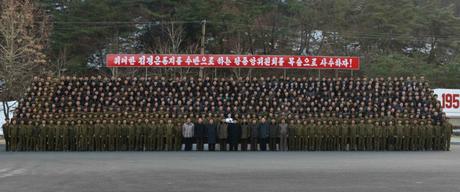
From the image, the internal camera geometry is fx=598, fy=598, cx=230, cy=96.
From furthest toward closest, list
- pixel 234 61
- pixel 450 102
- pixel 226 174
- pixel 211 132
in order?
1. pixel 450 102
2. pixel 234 61
3. pixel 211 132
4. pixel 226 174

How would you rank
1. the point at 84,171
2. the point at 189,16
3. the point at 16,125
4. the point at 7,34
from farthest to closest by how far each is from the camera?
the point at 189,16, the point at 7,34, the point at 16,125, the point at 84,171

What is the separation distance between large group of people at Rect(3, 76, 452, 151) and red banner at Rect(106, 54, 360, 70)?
1.03 m

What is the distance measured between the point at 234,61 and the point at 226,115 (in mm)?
2961

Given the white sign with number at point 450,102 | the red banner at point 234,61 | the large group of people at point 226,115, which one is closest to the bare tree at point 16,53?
the large group of people at point 226,115

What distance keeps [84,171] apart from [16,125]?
8254 millimetres

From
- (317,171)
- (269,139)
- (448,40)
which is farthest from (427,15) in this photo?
(317,171)

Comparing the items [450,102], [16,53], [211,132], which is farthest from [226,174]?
[450,102]

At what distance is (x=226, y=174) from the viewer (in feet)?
37.4

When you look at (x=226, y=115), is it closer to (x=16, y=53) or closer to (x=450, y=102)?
(x=16, y=53)

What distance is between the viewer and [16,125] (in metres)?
19.1

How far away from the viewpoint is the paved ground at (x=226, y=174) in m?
9.59

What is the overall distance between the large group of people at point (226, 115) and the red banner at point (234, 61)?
40.7 inches

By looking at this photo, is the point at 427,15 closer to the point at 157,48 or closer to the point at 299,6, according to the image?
the point at 299,6

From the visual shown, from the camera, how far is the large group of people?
759 inches
